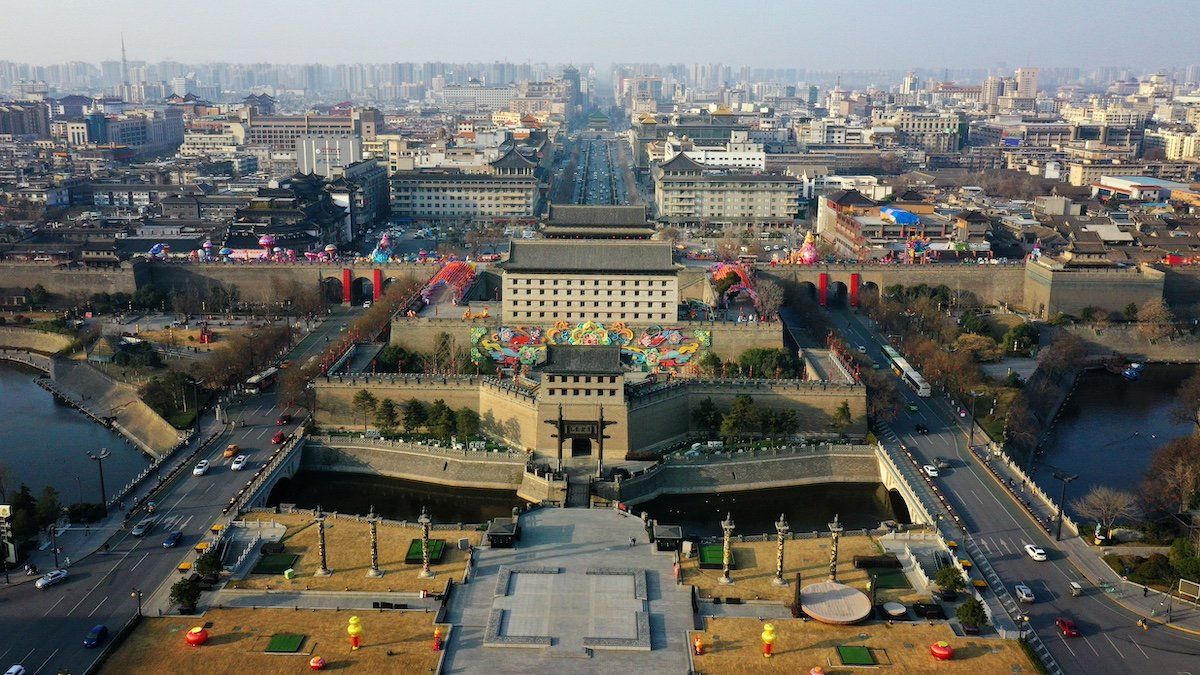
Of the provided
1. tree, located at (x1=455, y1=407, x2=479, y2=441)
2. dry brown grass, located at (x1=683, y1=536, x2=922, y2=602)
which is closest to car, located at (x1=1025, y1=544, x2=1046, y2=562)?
dry brown grass, located at (x1=683, y1=536, x2=922, y2=602)

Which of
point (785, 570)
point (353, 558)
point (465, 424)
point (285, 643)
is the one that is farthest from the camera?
point (465, 424)

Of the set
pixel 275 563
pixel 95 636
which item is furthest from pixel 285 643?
pixel 275 563

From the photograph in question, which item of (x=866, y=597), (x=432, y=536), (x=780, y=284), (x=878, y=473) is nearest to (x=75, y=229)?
(x=780, y=284)

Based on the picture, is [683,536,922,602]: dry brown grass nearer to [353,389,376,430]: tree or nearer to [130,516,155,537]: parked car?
[130,516,155,537]: parked car

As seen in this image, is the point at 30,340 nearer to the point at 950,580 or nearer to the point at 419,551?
the point at 419,551

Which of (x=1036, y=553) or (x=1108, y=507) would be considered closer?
(x=1036, y=553)

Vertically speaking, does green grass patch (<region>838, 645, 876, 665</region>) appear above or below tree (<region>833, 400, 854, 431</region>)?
below

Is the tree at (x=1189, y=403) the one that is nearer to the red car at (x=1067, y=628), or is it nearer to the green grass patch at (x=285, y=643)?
the red car at (x=1067, y=628)

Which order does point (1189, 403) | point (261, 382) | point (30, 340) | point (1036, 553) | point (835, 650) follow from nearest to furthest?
point (835, 650) < point (1036, 553) < point (1189, 403) < point (261, 382) < point (30, 340)
